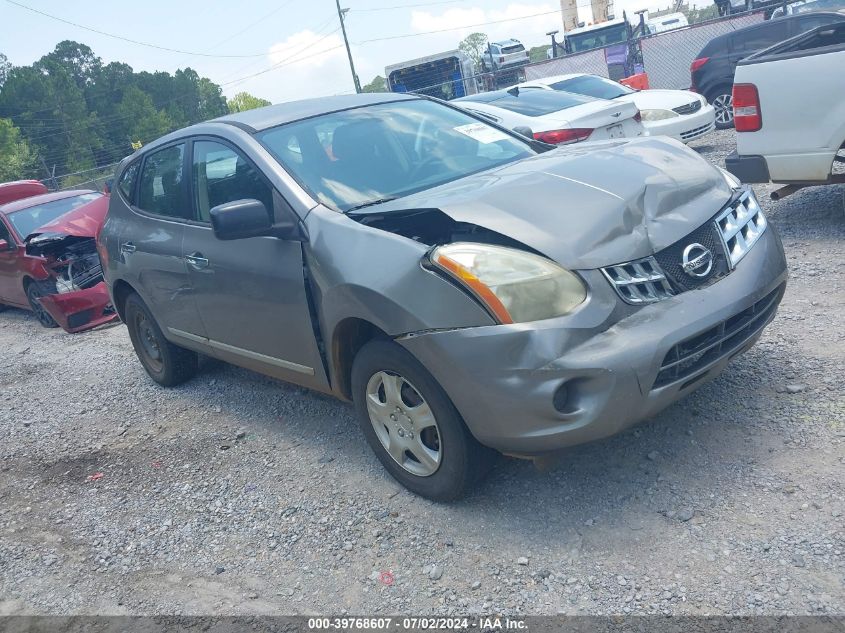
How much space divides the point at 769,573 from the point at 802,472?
66 centimetres

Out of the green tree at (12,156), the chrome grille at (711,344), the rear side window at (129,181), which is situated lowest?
the chrome grille at (711,344)

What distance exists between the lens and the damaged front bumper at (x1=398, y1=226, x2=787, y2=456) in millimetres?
2904

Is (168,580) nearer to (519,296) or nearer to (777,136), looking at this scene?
(519,296)

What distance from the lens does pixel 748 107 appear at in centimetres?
603

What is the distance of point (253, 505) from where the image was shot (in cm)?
395

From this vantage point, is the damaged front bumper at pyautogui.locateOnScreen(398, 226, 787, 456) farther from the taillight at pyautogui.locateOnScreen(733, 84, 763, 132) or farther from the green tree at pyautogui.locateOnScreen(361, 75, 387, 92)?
the green tree at pyautogui.locateOnScreen(361, 75, 387, 92)

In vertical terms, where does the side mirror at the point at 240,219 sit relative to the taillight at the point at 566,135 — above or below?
above

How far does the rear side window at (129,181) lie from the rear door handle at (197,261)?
1.17m

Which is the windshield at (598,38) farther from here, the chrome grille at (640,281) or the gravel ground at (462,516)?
the chrome grille at (640,281)

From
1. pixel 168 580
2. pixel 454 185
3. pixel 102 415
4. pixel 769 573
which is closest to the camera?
pixel 769 573

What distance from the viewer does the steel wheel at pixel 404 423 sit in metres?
3.38

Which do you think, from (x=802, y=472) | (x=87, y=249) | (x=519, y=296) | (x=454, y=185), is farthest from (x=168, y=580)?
(x=87, y=249)

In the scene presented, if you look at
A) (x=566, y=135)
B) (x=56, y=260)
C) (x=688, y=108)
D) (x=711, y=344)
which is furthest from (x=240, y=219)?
(x=688, y=108)

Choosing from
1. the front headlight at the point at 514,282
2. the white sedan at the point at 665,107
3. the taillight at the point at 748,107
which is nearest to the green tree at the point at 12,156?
the white sedan at the point at 665,107
